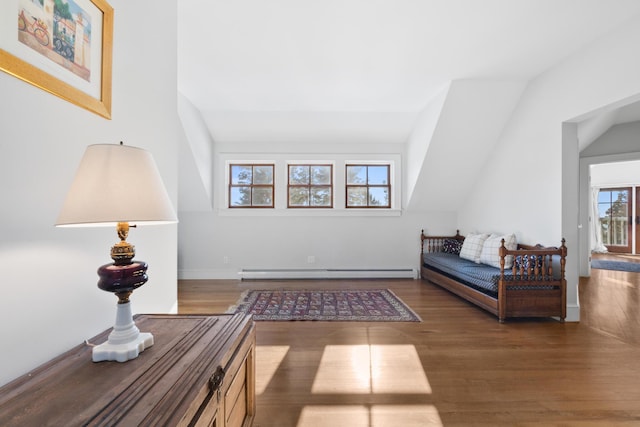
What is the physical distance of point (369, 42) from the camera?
8.32 feet

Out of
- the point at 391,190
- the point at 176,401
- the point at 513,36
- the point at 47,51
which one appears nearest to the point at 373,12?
the point at 513,36

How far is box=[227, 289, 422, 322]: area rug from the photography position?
118 inches

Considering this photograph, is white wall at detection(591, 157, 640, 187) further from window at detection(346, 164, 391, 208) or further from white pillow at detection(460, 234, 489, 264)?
window at detection(346, 164, 391, 208)

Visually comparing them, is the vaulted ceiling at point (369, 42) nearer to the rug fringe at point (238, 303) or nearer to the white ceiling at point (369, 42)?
the white ceiling at point (369, 42)

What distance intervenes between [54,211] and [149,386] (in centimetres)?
72

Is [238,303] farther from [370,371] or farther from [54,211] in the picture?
[54,211]

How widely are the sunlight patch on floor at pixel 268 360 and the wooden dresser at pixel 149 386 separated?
664mm

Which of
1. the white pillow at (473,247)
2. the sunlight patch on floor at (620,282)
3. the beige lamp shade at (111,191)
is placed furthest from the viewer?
the sunlight patch on floor at (620,282)

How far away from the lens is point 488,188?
416 centimetres

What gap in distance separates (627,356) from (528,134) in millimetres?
2436

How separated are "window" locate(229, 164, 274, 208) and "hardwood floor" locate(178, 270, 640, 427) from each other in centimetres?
213

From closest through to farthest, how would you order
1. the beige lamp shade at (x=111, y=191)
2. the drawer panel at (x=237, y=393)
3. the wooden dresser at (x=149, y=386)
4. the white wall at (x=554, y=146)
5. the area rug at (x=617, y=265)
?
the wooden dresser at (x=149, y=386), the beige lamp shade at (x=111, y=191), the drawer panel at (x=237, y=393), the white wall at (x=554, y=146), the area rug at (x=617, y=265)

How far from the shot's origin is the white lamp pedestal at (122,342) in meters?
0.93

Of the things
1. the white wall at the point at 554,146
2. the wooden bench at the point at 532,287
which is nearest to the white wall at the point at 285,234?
the white wall at the point at 554,146
